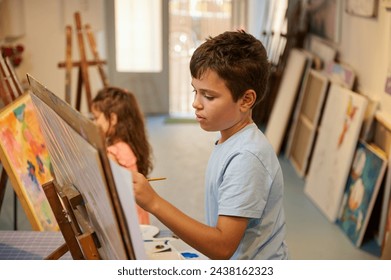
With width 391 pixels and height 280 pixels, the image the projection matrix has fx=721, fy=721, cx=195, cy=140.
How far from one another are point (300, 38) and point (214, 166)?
375cm

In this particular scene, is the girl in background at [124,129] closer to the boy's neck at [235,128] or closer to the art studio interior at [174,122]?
the art studio interior at [174,122]

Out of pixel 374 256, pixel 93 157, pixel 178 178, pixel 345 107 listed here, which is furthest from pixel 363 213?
pixel 93 157

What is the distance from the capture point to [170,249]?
1.81 meters

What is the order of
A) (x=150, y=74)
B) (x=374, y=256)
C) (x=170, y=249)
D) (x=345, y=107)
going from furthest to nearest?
1. (x=150, y=74)
2. (x=345, y=107)
3. (x=374, y=256)
4. (x=170, y=249)

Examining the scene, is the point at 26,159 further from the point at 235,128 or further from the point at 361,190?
the point at 361,190

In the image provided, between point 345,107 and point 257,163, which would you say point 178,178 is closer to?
point 345,107

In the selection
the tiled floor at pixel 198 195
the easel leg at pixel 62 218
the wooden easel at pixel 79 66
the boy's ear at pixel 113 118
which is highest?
the easel leg at pixel 62 218

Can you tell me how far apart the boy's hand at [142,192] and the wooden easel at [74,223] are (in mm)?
141

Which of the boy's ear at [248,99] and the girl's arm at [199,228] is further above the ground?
the boy's ear at [248,99]

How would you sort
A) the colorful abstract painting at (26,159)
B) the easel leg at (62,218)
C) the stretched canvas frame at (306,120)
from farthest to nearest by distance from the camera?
the stretched canvas frame at (306,120) < the colorful abstract painting at (26,159) < the easel leg at (62,218)

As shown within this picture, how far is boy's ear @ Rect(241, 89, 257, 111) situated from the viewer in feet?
4.52

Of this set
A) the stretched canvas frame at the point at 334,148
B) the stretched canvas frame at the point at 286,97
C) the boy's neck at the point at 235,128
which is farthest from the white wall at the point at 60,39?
the boy's neck at the point at 235,128

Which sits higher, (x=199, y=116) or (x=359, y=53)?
(x=199, y=116)

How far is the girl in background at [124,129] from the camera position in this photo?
2453 millimetres
